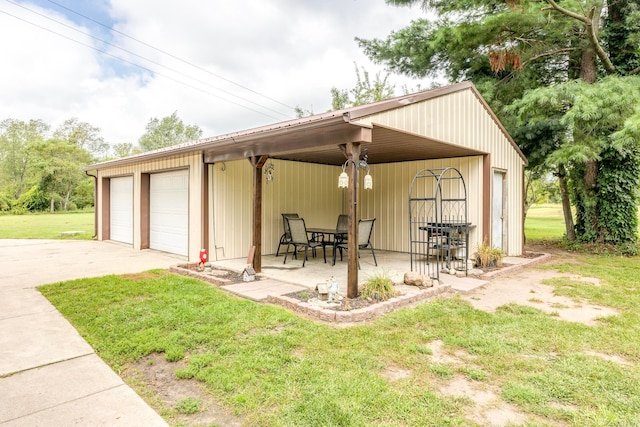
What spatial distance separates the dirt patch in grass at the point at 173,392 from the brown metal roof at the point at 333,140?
2.85 metres

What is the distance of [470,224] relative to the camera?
7.22 m

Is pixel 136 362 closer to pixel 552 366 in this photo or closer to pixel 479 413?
pixel 479 413

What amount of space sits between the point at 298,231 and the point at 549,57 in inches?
331

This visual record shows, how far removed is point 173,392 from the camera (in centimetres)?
238

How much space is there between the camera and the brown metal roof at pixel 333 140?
425cm

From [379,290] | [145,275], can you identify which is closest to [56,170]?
[145,275]

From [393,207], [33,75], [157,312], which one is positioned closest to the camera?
[157,312]

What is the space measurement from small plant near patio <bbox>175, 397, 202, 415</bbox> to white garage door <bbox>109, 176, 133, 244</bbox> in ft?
28.0

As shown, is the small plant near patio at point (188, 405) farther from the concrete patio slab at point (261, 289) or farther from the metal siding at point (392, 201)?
the metal siding at point (392, 201)

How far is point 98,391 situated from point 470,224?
6620 mm

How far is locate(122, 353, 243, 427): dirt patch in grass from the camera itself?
2057mm

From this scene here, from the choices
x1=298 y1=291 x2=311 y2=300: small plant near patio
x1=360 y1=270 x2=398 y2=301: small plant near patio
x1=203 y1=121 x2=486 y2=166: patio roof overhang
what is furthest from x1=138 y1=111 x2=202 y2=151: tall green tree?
x1=360 y1=270 x2=398 y2=301: small plant near patio

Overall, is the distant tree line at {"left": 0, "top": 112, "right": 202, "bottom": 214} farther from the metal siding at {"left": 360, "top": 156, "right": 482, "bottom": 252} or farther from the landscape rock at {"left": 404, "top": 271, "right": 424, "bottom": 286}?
the landscape rock at {"left": 404, "top": 271, "right": 424, "bottom": 286}

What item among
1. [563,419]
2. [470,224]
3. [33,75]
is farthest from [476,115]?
[33,75]
